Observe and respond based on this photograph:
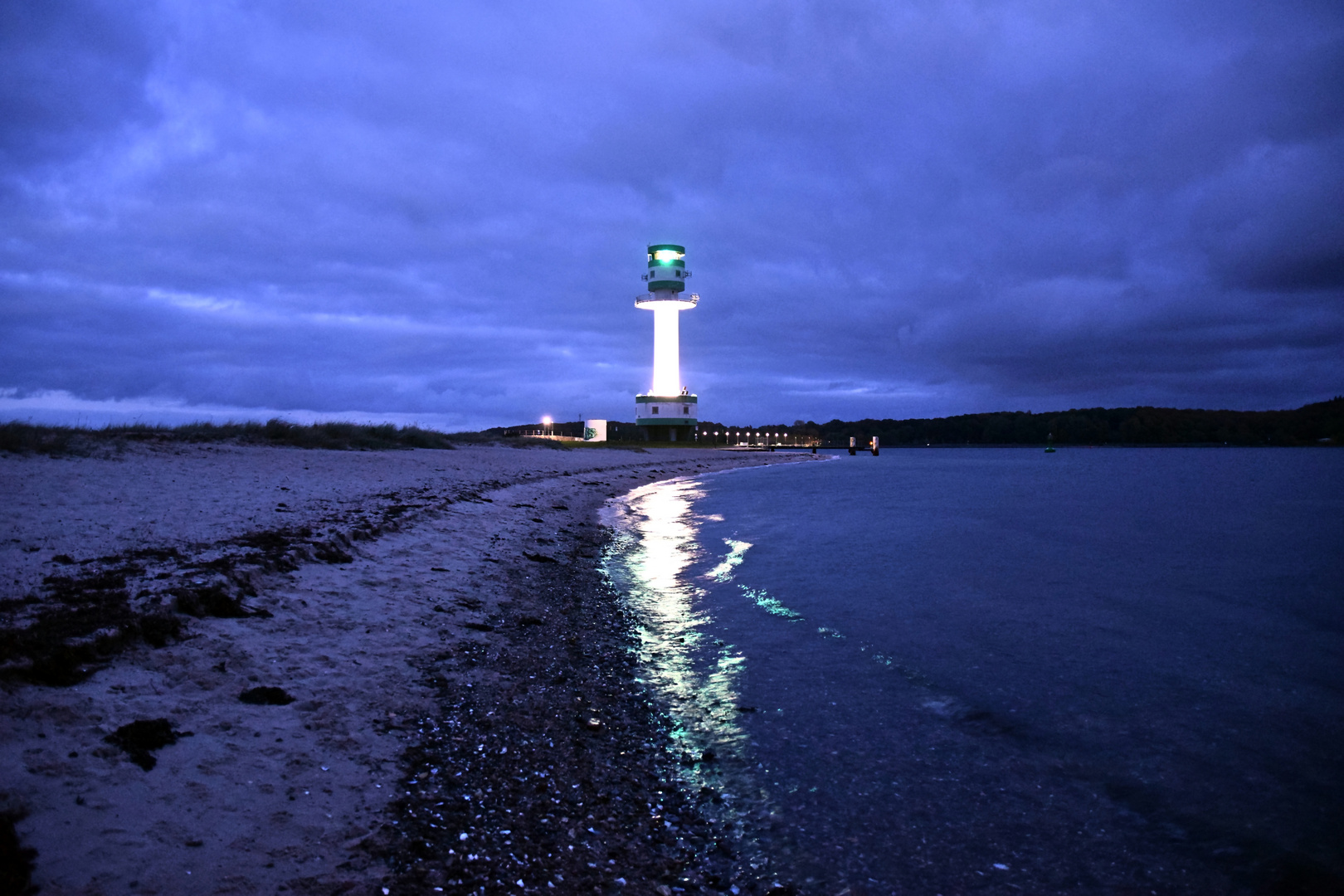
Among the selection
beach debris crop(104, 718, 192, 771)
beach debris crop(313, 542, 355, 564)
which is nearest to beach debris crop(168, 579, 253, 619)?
beach debris crop(104, 718, 192, 771)

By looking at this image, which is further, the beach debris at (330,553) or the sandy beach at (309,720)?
the beach debris at (330,553)

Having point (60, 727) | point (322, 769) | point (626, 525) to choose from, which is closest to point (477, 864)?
point (322, 769)

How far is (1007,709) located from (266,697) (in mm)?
6655

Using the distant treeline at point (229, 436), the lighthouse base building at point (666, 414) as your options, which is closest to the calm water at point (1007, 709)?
the distant treeline at point (229, 436)

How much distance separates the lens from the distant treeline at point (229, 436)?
1502cm

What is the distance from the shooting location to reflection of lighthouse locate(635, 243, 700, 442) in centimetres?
8862

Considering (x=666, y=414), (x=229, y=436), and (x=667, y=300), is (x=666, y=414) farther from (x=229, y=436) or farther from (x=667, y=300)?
(x=229, y=436)

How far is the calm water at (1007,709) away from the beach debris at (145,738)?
347 centimetres

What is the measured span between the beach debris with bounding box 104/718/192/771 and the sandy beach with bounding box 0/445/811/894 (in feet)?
0.05

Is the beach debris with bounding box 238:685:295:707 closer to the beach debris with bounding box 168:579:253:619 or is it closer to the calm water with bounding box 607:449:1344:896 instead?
the beach debris with bounding box 168:579:253:619

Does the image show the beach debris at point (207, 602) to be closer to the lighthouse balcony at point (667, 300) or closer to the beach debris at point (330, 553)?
the beach debris at point (330, 553)

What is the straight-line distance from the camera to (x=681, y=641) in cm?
902

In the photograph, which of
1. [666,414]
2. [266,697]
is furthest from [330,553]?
[666,414]

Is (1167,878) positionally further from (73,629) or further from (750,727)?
(73,629)
